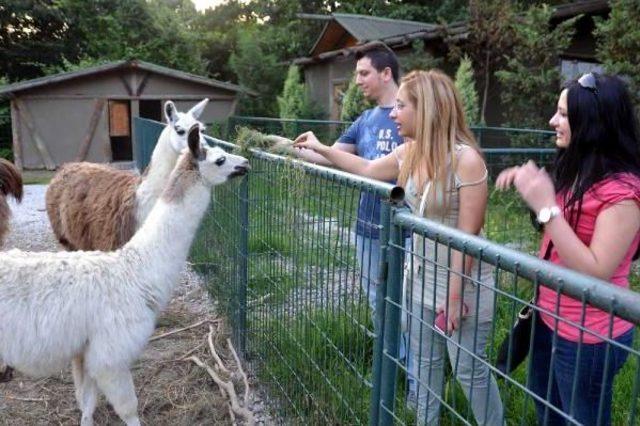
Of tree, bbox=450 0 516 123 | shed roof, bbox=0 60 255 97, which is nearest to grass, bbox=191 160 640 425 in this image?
tree, bbox=450 0 516 123

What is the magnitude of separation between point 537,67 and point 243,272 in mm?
8002

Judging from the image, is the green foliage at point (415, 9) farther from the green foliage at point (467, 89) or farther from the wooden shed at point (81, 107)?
the green foliage at point (467, 89)

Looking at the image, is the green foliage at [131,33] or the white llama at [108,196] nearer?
the white llama at [108,196]

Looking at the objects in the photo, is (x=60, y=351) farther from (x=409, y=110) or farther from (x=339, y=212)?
(x=409, y=110)

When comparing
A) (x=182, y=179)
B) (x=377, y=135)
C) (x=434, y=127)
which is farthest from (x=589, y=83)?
(x=182, y=179)

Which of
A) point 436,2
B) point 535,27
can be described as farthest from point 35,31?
point 535,27

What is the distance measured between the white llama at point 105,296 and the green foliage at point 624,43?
20.9ft

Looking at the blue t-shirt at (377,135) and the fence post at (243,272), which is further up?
the blue t-shirt at (377,135)

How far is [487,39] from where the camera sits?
11.8 m

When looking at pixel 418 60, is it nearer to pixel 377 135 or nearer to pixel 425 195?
pixel 377 135

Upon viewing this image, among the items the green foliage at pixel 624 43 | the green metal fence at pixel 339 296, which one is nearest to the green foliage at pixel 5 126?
the green foliage at pixel 624 43

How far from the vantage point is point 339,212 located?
7.80 ft

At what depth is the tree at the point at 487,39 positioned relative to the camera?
11.5 m

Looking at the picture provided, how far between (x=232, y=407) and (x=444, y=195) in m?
1.86
